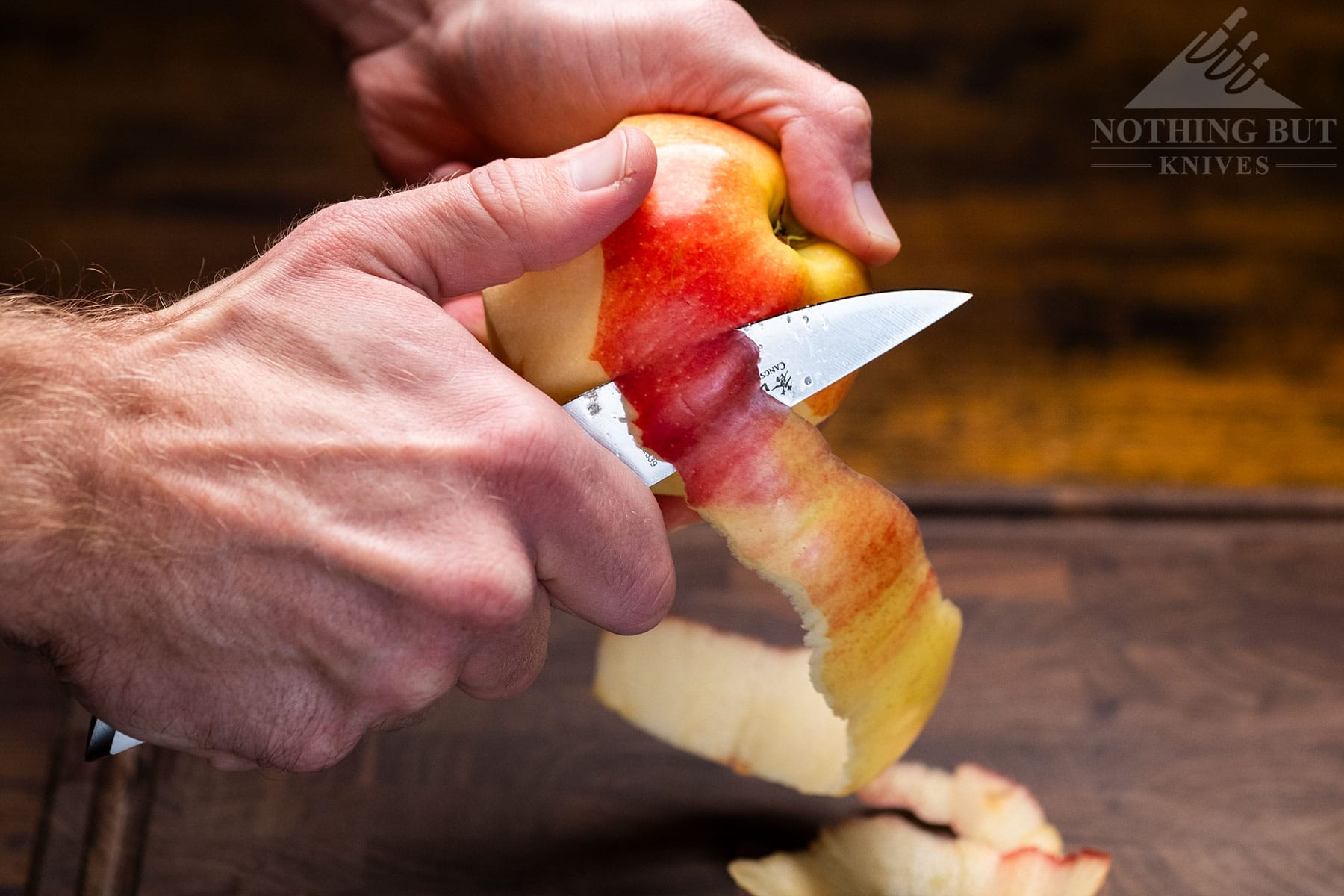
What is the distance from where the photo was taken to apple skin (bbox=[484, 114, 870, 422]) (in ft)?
3.15

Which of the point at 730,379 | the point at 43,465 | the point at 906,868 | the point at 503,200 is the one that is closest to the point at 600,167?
the point at 503,200

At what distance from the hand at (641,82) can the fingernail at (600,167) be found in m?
0.25

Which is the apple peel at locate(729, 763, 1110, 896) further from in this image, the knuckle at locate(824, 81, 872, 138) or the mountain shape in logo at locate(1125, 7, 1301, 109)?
the mountain shape in logo at locate(1125, 7, 1301, 109)

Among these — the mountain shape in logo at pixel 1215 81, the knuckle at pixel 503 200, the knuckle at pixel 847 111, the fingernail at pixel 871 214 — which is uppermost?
the mountain shape in logo at pixel 1215 81

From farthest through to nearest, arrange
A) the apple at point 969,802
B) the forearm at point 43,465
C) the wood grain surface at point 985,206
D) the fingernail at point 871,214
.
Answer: the wood grain surface at point 985,206 → the apple at point 969,802 → the fingernail at point 871,214 → the forearm at point 43,465

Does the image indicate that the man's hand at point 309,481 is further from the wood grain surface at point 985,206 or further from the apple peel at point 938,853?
the wood grain surface at point 985,206

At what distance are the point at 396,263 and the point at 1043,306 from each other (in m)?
1.08

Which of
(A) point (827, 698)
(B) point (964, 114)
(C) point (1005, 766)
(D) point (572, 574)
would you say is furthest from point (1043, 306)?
(D) point (572, 574)

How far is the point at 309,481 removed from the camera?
2.83 ft

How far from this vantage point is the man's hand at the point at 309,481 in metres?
0.85

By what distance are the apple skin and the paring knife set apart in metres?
0.03

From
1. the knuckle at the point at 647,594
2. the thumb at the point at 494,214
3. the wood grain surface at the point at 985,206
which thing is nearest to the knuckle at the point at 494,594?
the knuckle at the point at 647,594

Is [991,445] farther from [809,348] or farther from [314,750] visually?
[314,750]

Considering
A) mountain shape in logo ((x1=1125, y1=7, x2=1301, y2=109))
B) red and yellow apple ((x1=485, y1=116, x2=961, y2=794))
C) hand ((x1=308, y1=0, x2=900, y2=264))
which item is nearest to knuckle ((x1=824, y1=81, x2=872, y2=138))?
hand ((x1=308, y1=0, x2=900, y2=264))
